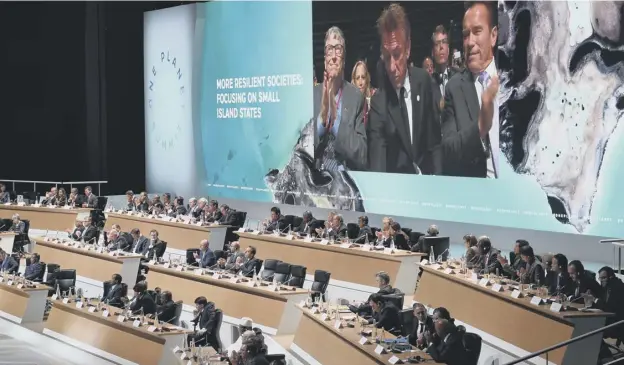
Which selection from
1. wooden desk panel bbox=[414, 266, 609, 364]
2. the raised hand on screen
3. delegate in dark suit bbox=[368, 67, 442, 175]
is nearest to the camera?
wooden desk panel bbox=[414, 266, 609, 364]

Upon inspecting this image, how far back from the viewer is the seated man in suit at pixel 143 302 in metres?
11.7

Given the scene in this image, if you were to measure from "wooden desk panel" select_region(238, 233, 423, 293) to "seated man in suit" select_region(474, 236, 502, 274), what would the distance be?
1196mm

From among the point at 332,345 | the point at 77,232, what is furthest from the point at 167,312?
the point at 77,232

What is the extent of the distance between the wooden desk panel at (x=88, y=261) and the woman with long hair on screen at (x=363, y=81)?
5132mm

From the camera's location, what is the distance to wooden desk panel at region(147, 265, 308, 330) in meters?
12.0

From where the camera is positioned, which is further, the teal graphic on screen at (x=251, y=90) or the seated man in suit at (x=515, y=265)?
the teal graphic on screen at (x=251, y=90)

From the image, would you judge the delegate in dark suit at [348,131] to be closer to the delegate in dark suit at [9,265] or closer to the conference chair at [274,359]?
the delegate in dark suit at [9,265]

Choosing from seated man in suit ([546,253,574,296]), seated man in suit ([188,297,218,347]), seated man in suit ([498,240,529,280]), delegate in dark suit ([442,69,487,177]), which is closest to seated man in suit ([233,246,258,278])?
seated man in suit ([188,297,218,347])

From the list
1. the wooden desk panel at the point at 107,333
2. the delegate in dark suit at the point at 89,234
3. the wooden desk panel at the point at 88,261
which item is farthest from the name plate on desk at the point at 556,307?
the delegate in dark suit at the point at 89,234

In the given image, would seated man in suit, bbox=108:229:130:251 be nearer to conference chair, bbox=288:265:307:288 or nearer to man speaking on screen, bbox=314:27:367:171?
conference chair, bbox=288:265:307:288

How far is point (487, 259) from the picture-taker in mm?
11883

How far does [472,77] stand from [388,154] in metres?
2.57

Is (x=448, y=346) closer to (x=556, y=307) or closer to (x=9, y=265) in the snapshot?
(x=556, y=307)

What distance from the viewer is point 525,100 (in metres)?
14.8
